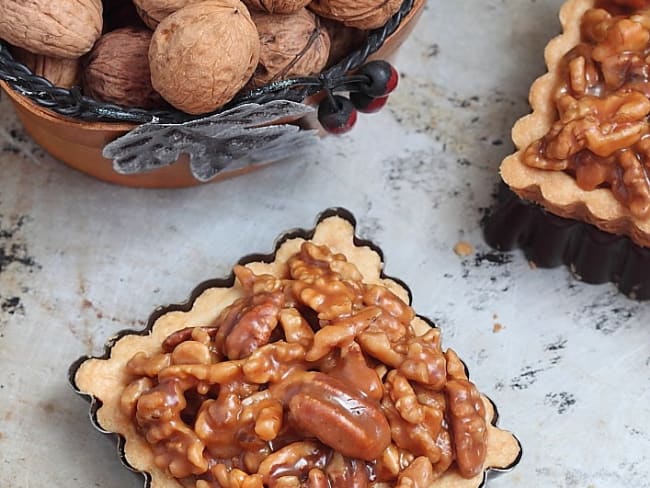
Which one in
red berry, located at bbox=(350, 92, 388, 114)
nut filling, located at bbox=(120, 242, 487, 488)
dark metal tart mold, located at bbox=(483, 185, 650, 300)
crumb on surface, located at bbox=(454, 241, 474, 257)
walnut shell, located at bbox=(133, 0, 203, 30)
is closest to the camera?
nut filling, located at bbox=(120, 242, 487, 488)

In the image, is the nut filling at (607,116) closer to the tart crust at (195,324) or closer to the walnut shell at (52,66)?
the tart crust at (195,324)

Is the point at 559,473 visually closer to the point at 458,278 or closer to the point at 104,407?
the point at 458,278

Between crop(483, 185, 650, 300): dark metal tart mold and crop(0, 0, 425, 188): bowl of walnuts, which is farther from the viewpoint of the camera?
crop(483, 185, 650, 300): dark metal tart mold

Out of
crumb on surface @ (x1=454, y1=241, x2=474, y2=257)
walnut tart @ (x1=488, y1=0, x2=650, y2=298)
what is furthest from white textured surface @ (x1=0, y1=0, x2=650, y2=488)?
walnut tart @ (x1=488, y1=0, x2=650, y2=298)

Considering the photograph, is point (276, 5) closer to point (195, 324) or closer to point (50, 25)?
point (50, 25)

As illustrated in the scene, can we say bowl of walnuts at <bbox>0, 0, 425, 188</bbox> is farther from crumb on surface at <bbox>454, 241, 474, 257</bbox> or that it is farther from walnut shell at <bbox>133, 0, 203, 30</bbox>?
crumb on surface at <bbox>454, 241, 474, 257</bbox>

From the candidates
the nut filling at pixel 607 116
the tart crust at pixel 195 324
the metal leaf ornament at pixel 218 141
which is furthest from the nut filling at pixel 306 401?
the nut filling at pixel 607 116
